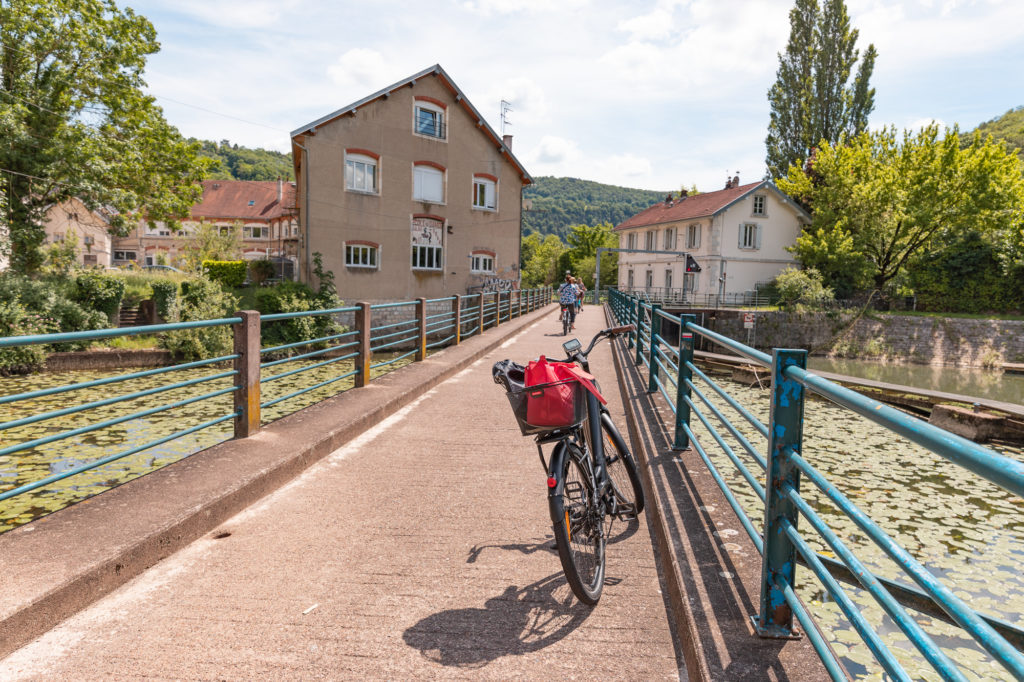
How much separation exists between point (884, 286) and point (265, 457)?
4482 cm

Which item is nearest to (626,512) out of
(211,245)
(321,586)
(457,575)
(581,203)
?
(457,575)

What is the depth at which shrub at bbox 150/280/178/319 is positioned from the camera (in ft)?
81.1

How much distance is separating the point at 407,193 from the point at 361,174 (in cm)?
215

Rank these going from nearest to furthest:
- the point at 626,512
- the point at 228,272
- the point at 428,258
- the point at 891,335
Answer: the point at 626,512 → the point at 428,258 → the point at 891,335 → the point at 228,272

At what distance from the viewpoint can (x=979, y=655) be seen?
3.89 metres

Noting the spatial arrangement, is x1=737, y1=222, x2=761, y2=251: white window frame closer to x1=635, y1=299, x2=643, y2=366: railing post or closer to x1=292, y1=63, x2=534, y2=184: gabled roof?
x1=292, y1=63, x2=534, y2=184: gabled roof

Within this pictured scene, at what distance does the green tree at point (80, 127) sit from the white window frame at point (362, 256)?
6458 mm

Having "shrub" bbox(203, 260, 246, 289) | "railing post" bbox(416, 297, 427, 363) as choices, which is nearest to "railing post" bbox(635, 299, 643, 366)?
"railing post" bbox(416, 297, 427, 363)

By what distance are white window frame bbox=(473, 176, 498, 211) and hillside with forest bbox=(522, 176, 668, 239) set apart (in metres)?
136

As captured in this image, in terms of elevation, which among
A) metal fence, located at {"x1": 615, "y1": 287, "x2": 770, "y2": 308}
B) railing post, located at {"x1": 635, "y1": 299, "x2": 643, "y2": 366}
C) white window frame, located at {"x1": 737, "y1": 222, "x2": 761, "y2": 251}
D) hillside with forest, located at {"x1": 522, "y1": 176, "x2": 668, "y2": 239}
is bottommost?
railing post, located at {"x1": 635, "y1": 299, "x2": 643, "y2": 366}

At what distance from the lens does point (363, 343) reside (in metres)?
8.12

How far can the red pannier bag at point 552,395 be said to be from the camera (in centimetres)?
310

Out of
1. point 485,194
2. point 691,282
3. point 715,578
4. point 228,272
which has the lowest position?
point 715,578

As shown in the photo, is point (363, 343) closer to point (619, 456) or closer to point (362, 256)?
point (619, 456)
